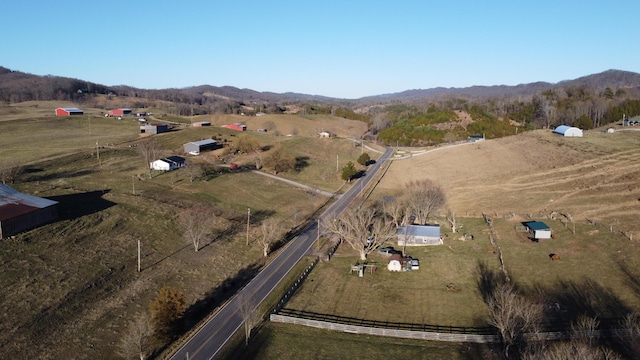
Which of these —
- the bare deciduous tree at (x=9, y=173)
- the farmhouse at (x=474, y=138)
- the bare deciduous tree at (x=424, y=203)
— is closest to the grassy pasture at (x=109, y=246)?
the bare deciduous tree at (x=9, y=173)

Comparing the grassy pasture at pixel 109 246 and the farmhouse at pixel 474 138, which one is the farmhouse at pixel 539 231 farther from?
the farmhouse at pixel 474 138

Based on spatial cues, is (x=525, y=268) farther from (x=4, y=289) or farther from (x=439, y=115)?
(x=439, y=115)

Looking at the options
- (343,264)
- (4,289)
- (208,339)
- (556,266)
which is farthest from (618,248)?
(4,289)

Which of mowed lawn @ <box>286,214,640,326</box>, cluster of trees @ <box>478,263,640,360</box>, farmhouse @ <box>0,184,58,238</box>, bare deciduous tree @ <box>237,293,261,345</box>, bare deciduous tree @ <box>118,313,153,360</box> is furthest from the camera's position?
farmhouse @ <box>0,184,58,238</box>

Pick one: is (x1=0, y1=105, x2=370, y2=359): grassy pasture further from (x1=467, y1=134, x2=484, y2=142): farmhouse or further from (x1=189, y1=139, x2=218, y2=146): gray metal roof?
(x1=467, y1=134, x2=484, y2=142): farmhouse

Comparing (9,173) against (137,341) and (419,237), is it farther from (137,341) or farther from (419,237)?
(419,237)

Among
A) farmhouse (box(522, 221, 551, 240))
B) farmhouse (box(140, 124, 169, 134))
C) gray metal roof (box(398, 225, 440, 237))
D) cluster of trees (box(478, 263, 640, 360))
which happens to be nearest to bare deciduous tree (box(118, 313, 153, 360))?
cluster of trees (box(478, 263, 640, 360))
